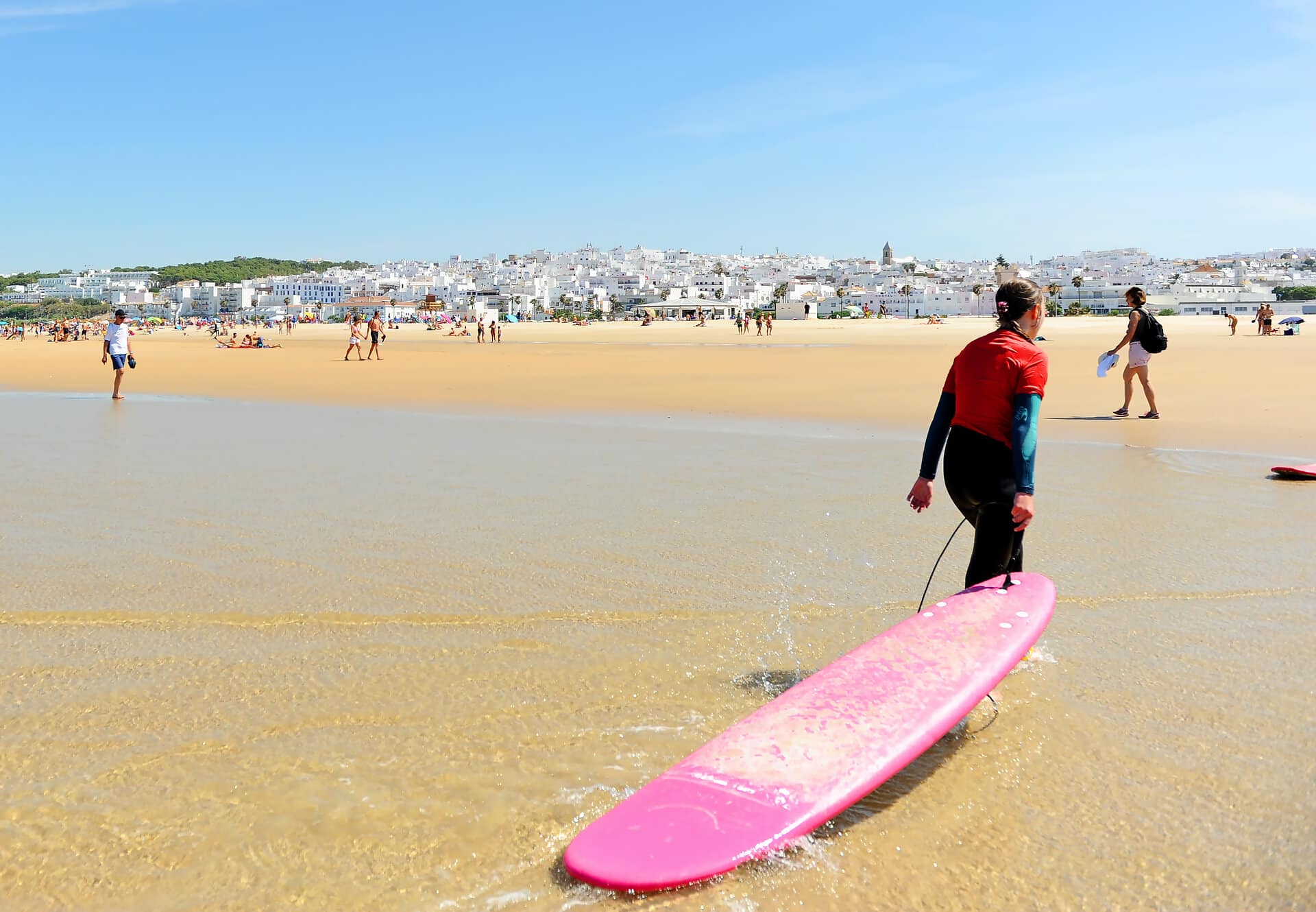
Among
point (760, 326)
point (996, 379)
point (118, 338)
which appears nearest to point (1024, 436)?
point (996, 379)

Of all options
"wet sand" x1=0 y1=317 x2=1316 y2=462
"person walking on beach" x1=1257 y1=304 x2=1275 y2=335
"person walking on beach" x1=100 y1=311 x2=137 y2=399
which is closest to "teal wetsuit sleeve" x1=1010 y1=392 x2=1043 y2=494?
"wet sand" x1=0 y1=317 x2=1316 y2=462

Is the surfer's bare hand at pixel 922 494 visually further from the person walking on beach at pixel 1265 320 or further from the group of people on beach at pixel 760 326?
the group of people on beach at pixel 760 326

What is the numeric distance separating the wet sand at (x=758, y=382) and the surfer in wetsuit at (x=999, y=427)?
732 cm

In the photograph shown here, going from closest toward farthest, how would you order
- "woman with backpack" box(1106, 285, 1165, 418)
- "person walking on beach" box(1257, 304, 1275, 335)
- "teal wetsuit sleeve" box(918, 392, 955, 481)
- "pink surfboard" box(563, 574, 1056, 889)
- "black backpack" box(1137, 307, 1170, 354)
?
"pink surfboard" box(563, 574, 1056, 889) → "teal wetsuit sleeve" box(918, 392, 955, 481) → "woman with backpack" box(1106, 285, 1165, 418) → "black backpack" box(1137, 307, 1170, 354) → "person walking on beach" box(1257, 304, 1275, 335)

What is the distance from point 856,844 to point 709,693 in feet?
3.71

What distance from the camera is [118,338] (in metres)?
16.5

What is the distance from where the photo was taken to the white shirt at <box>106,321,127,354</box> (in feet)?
54.0

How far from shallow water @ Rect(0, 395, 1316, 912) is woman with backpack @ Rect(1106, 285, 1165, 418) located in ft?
13.5

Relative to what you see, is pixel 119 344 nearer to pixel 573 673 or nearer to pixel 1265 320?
pixel 573 673

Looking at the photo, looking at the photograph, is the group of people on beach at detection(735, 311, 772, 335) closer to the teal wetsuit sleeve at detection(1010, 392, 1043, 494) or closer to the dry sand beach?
the dry sand beach

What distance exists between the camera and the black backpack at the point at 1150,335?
1182 centimetres

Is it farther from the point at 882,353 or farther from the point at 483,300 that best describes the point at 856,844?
the point at 483,300

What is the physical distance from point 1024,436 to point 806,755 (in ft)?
5.59

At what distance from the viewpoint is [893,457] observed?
1001cm
